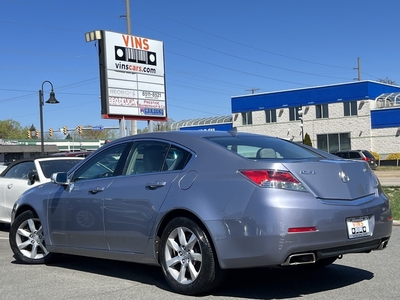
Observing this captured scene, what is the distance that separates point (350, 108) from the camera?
5334 cm

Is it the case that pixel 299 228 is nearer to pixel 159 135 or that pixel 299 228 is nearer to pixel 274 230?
pixel 274 230

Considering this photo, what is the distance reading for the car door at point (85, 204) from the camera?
619 cm

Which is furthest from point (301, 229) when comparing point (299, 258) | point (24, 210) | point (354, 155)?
point (354, 155)

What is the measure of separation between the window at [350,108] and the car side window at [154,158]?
49375mm

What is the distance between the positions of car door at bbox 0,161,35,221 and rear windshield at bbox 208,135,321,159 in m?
5.50

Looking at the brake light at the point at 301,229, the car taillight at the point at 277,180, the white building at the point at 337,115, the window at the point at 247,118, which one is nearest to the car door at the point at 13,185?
the car taillight at the point at 277,180

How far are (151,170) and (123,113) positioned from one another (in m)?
15.4

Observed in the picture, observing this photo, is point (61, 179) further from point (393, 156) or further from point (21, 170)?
point (393, 156)

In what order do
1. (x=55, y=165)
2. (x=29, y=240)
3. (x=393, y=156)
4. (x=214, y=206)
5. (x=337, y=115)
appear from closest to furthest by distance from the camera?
(x=214, y=206) < (x=29, y=240) < (x=55, y=165) < (x=393, y=156) < (x=337, y=115)

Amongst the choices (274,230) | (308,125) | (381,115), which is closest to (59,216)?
(274,230)

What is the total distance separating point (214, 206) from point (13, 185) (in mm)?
6358

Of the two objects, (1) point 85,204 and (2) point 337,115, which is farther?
(2) point 337,115

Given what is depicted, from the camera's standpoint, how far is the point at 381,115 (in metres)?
51.1

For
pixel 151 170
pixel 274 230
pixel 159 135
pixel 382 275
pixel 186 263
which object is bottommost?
pixel 382 275
